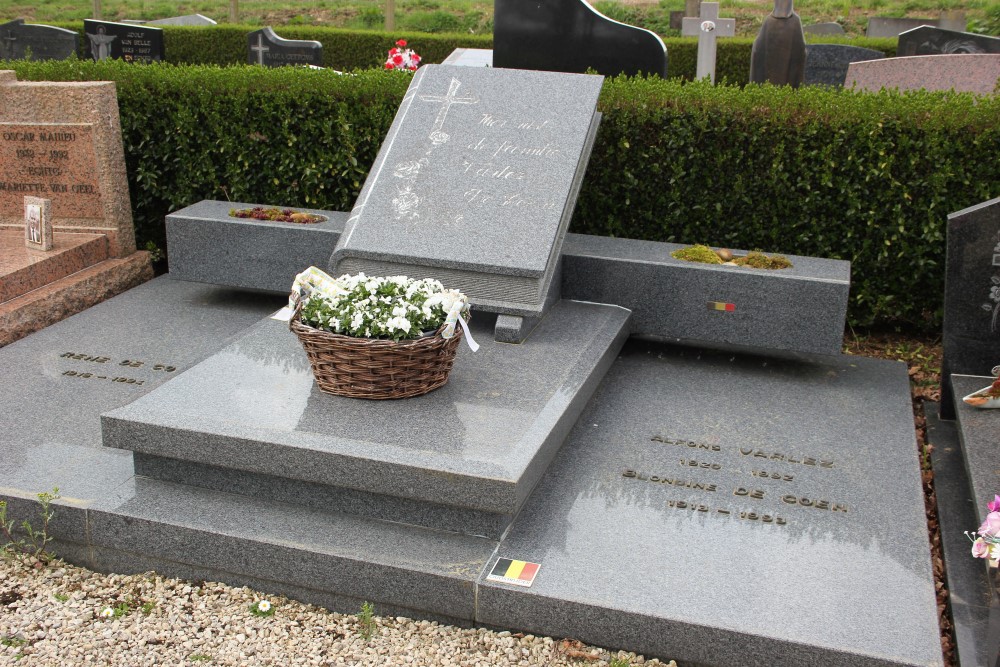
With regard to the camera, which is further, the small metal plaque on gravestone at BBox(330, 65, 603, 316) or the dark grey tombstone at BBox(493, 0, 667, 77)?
the dark grey tombstone at BBox(493, 0, 667, 77)

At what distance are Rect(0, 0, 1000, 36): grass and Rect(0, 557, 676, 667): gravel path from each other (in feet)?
69.9

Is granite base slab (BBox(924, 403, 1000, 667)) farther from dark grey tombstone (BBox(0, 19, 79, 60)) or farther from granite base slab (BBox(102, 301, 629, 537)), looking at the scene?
dark grey tombstone (BBox(0, 19, 79, 60))

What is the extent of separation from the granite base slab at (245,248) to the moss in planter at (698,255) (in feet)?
6.61

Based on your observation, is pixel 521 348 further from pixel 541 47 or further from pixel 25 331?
pixel 541 47

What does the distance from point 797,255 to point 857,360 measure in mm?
737

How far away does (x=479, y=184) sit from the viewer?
5406 millimetres

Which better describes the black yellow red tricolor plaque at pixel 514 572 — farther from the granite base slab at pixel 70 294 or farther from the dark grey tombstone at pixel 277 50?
the dark grey tombstone at pixel 277 50

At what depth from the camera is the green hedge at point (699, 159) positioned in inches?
225

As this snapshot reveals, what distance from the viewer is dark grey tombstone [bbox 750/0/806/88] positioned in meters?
8.88

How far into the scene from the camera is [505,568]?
10.9 feet

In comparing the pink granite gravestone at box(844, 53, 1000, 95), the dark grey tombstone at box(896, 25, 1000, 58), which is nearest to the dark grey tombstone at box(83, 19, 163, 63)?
the pink granite gravestone at box(844, 53, 1000, 95)

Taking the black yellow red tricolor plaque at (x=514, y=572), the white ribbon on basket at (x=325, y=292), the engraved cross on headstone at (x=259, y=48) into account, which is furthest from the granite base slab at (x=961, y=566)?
Result: the engraved cross on headstone at (x=259, y=48)

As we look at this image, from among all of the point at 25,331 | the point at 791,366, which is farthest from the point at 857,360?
the point at 25,331

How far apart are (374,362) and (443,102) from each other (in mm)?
2527
